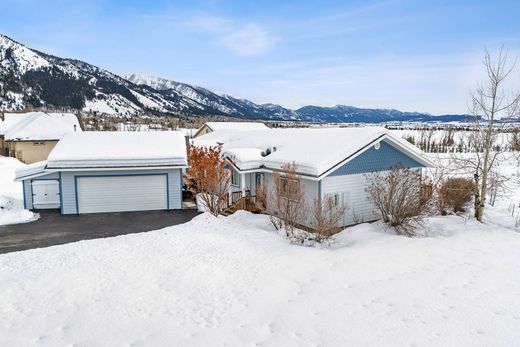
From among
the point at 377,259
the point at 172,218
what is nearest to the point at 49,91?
the point at 172,218

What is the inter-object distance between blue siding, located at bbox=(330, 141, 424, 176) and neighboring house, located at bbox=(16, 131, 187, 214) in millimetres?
8594

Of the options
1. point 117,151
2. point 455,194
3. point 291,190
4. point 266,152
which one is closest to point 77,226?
point 117,151

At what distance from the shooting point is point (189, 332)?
714cm

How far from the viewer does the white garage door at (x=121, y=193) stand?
1891cm

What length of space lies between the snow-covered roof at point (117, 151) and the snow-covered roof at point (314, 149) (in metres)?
3.34

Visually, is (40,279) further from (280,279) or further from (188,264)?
(280,279)

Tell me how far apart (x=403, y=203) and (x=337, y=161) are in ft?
10.4

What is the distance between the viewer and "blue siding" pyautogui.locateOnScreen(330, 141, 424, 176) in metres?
16.5

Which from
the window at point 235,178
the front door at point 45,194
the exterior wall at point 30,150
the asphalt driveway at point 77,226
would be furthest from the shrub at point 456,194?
the exterior wall at point 30,150

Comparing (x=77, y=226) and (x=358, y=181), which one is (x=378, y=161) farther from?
(x=77, y=226)

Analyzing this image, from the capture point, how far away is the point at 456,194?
63.8 feet

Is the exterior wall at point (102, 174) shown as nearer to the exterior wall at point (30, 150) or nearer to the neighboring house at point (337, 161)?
the neighboring house at point (337, 161)

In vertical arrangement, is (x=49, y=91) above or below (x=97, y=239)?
above

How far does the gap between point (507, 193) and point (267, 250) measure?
22.2 metres
